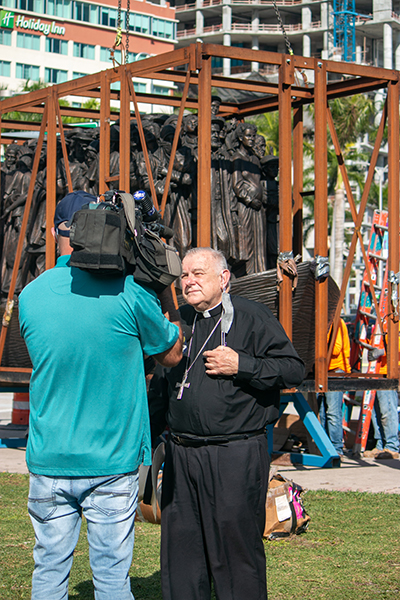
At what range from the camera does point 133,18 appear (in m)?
68.9

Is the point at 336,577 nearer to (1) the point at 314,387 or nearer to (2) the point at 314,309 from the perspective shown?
(1) the point at 314,387

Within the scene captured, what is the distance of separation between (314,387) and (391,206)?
2.16m

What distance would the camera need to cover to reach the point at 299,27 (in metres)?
78.0

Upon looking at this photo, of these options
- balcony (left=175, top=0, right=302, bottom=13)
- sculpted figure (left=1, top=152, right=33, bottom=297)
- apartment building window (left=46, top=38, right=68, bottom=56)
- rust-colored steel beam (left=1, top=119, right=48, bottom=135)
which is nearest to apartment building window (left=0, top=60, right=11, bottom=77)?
apartment building window (left=46, top=38, right=68, bottom=56)

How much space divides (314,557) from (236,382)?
2.04 meters

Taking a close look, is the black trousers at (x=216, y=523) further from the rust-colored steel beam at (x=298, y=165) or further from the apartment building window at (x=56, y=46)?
the apartment building window at (x=56, y=46)

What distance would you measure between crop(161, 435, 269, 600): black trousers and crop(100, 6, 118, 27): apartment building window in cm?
6881

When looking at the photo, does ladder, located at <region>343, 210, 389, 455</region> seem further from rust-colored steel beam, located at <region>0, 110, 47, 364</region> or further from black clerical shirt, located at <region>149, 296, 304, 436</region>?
black clerical shirt, located at <region>149, 296, 304, 436</region>

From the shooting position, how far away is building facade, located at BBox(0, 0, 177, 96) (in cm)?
6331

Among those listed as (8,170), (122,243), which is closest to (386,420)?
(122,243)

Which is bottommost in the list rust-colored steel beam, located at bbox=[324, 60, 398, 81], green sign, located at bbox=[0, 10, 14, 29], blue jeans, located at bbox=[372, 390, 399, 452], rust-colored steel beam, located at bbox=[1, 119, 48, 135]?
blue jeans, located at bbox=[372, 390, 399, 452]

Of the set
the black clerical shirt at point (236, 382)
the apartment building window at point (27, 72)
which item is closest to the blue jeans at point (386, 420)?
the black clerical shirt at point (236, 382)

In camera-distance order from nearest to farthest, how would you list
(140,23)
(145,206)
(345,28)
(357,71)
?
(145,206) → (357,71) → (345,28) → (140,23)

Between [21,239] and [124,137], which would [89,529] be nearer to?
[124,137]
